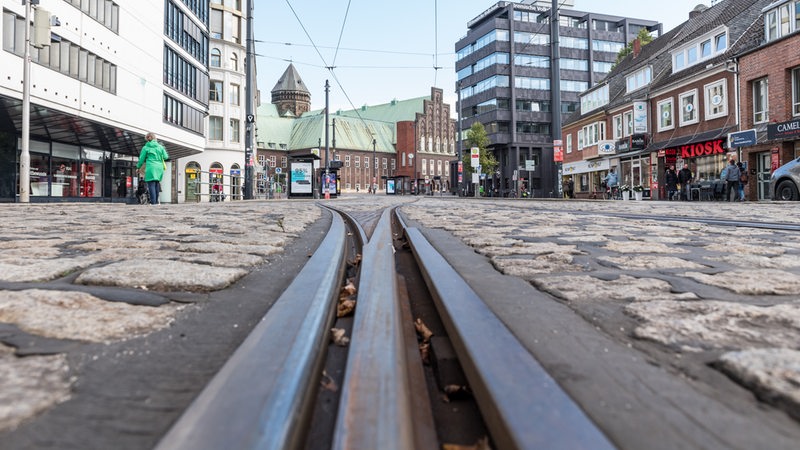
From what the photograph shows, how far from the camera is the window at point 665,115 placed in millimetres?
27875

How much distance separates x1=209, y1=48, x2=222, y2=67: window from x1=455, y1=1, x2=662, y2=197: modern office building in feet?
93.8

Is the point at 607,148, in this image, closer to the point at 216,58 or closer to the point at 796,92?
the point at 796,92

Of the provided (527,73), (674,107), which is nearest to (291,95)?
(527,73)

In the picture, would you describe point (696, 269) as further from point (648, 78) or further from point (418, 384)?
point (648, 78)

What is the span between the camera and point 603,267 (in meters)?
2.91

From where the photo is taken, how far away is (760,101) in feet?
72.6

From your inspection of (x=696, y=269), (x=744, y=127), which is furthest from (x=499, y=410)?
(x=744, y=127)

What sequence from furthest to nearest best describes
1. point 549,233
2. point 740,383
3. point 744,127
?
point 744,127 < point 549,233 < point 740,383

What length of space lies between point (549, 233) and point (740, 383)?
169 inches

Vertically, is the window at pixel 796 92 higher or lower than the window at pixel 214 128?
lower

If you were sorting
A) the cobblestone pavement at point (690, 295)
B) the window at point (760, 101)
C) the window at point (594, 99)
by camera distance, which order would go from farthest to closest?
the window at point (594, 99) < the window at point (760, 101) < the cobblestone pavement at point (690, 295)

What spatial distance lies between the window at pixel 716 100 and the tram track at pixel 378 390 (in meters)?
27.3

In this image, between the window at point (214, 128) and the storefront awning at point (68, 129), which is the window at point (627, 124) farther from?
the window at point (214, 128)

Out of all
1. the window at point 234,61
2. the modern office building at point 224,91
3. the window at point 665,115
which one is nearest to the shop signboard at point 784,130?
the window at point 665,115
